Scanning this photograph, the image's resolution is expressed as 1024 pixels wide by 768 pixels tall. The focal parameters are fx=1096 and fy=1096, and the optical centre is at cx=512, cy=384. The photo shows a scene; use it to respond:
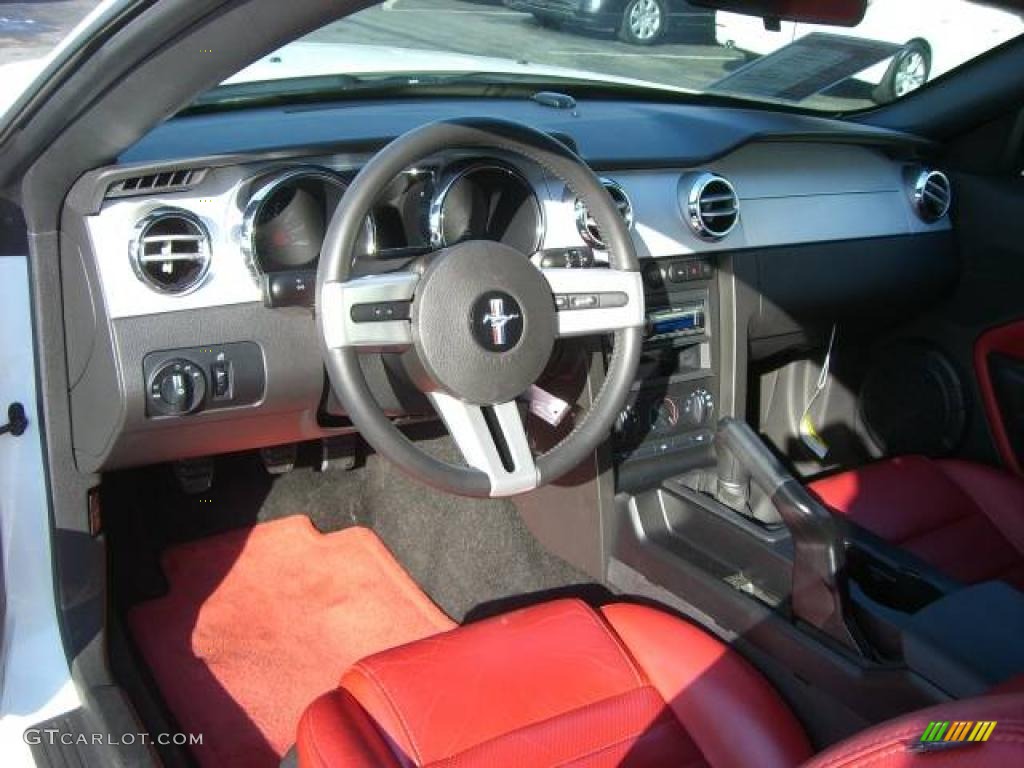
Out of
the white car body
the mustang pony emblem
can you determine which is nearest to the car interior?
the mustang pony emblem

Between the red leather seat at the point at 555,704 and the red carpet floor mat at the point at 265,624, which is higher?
the red leather seat at the point at 555,704

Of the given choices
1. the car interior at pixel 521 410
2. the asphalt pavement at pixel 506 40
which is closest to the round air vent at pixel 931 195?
the car interior at pixel 521 410

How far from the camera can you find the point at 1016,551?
2492mm

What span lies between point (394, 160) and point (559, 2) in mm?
1207

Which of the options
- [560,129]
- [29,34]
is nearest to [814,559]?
[560,129]

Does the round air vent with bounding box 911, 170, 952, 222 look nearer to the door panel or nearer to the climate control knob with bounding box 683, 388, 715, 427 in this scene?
the door panel

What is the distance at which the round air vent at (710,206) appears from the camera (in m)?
2.48

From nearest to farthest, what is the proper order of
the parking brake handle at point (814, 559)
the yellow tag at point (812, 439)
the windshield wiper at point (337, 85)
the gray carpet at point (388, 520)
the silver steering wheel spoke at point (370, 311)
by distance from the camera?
1. the silver steering wheel spoke at point (370, 311)
2. the parking brake handle at point (814, 559)
3. the windshield wiper at point (337, 85)
4. the gray carpet at point (388, 520)
5. the yellow tag at point (812, 439)

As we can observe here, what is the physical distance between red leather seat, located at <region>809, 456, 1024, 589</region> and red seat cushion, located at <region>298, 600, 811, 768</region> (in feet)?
2.35

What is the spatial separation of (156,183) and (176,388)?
37 cm

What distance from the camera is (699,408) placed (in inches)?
107

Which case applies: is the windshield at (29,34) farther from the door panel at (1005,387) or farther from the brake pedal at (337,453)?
the door panel at (1005,387)

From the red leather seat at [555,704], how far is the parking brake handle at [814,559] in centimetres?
19

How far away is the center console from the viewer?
100 inches
